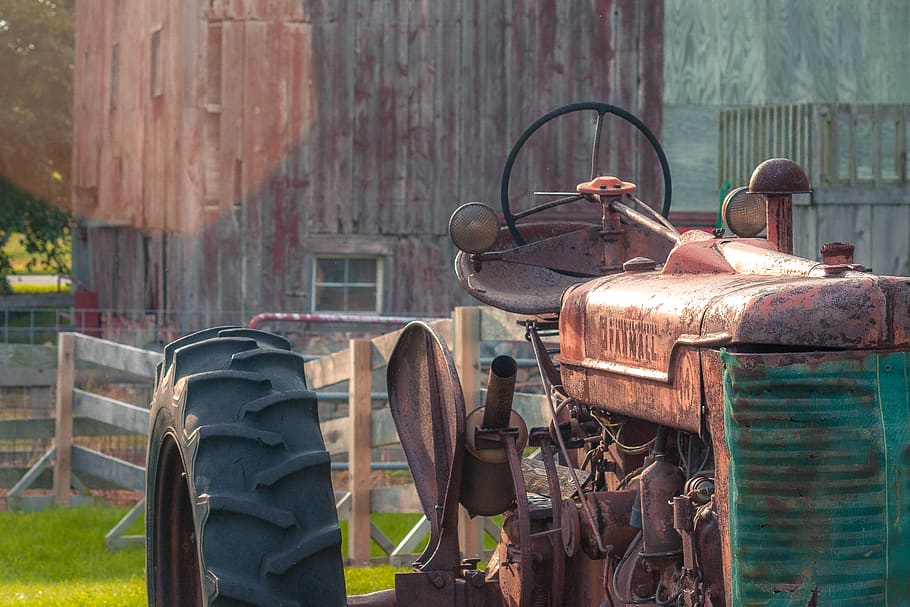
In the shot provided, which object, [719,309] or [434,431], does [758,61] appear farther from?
[719,309]

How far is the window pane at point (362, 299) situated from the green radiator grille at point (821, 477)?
42.2ft

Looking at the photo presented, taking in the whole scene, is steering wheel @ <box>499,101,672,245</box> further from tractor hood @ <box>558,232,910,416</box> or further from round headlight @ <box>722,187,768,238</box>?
tractor hood @ <box>558,232,910,416</box>

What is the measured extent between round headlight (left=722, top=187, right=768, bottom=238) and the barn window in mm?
11312

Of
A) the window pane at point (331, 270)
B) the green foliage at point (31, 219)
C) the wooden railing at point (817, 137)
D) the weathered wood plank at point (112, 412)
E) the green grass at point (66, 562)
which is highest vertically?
the wooden railing at point (817, 137)

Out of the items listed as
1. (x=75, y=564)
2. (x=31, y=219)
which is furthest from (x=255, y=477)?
(x=31, y=219)

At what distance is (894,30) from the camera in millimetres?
16250

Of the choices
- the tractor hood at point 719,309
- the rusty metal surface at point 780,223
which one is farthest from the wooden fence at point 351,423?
the rusty metal surface at point 780,223

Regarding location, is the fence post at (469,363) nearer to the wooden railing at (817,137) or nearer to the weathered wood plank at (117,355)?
the weathered wood plank at (117,355)

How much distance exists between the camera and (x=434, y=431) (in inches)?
176

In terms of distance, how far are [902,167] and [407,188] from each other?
5.16 m

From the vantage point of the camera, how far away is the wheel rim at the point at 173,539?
442 centimetres

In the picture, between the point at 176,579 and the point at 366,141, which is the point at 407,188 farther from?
the point at 176,579

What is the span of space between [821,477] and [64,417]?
7268 millimetres

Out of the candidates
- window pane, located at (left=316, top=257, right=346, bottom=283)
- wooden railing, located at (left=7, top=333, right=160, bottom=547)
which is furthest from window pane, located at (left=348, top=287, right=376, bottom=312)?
wooden railing, located at (left=7, top=333, right=160, bottom=547)
